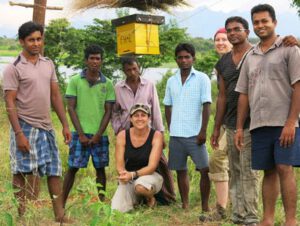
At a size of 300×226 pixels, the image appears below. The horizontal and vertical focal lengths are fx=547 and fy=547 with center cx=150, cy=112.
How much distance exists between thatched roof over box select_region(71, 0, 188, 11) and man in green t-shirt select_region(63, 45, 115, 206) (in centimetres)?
63

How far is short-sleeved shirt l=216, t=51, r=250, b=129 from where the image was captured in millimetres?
3973

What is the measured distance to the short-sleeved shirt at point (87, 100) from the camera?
181 inches

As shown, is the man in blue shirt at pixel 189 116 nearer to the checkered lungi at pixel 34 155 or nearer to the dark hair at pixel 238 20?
the dark hair at pixel 238 20

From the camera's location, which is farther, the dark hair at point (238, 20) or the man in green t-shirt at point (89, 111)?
the man in green t-shirt at point (89, 111)

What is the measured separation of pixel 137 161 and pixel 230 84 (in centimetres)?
118

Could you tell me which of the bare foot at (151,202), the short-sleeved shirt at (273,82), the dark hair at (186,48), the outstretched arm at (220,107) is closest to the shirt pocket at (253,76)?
the short-sleeved shirt at (273,82)

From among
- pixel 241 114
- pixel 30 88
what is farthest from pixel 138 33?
pixel 241 114

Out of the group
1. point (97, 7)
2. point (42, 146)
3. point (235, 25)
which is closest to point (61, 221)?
point (42, 146)

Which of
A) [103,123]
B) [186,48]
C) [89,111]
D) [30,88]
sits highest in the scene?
[186,48]

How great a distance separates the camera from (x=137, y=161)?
473 centimetres

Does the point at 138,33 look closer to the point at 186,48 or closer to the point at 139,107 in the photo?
the point at 186,48

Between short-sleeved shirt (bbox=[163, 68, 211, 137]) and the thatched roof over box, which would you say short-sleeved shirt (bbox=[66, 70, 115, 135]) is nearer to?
short-sleeved shirt (bbox=[163, 68, 211, 137])

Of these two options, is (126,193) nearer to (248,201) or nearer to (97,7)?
(248,201)

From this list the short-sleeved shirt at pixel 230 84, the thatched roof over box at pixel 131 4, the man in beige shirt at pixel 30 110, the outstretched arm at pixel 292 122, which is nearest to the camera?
the outstretched arm at pixel 292 122
